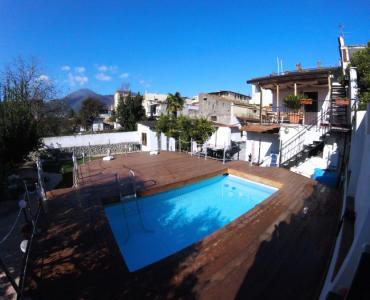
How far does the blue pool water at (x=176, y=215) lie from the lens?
6341 millimetres

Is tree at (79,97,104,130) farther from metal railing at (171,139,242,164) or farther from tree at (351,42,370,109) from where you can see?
tree at (351,42,370,109)

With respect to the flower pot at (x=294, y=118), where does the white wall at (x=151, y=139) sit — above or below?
below

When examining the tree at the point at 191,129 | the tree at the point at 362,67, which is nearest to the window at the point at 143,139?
the tree at the point at 191,129

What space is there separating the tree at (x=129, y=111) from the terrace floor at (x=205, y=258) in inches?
1022

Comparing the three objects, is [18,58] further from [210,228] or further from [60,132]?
[210,228]

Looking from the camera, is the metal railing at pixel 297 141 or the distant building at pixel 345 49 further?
the distant building at pixel 345 49

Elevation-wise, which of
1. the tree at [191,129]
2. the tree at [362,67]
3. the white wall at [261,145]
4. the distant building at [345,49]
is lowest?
the white wall at [261,145]

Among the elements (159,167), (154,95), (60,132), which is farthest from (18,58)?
(154,95)

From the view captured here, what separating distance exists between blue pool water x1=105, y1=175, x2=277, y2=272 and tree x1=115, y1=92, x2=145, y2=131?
2429 cm

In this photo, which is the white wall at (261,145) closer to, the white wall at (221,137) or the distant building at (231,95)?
the white wall at (221,137)

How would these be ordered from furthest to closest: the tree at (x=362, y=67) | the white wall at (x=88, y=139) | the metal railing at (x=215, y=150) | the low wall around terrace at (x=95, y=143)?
the low wall around terrace at (x=95, y=143), the white wall at (x=88, y=139), the metal railing at (x=215, y=150), the tree at (x=362, y=67)

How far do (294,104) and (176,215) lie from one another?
9.38 meters

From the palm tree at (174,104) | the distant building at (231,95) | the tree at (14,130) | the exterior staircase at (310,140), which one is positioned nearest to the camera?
the tree at (14,130)

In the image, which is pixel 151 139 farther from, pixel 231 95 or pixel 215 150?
pixel 231 95
